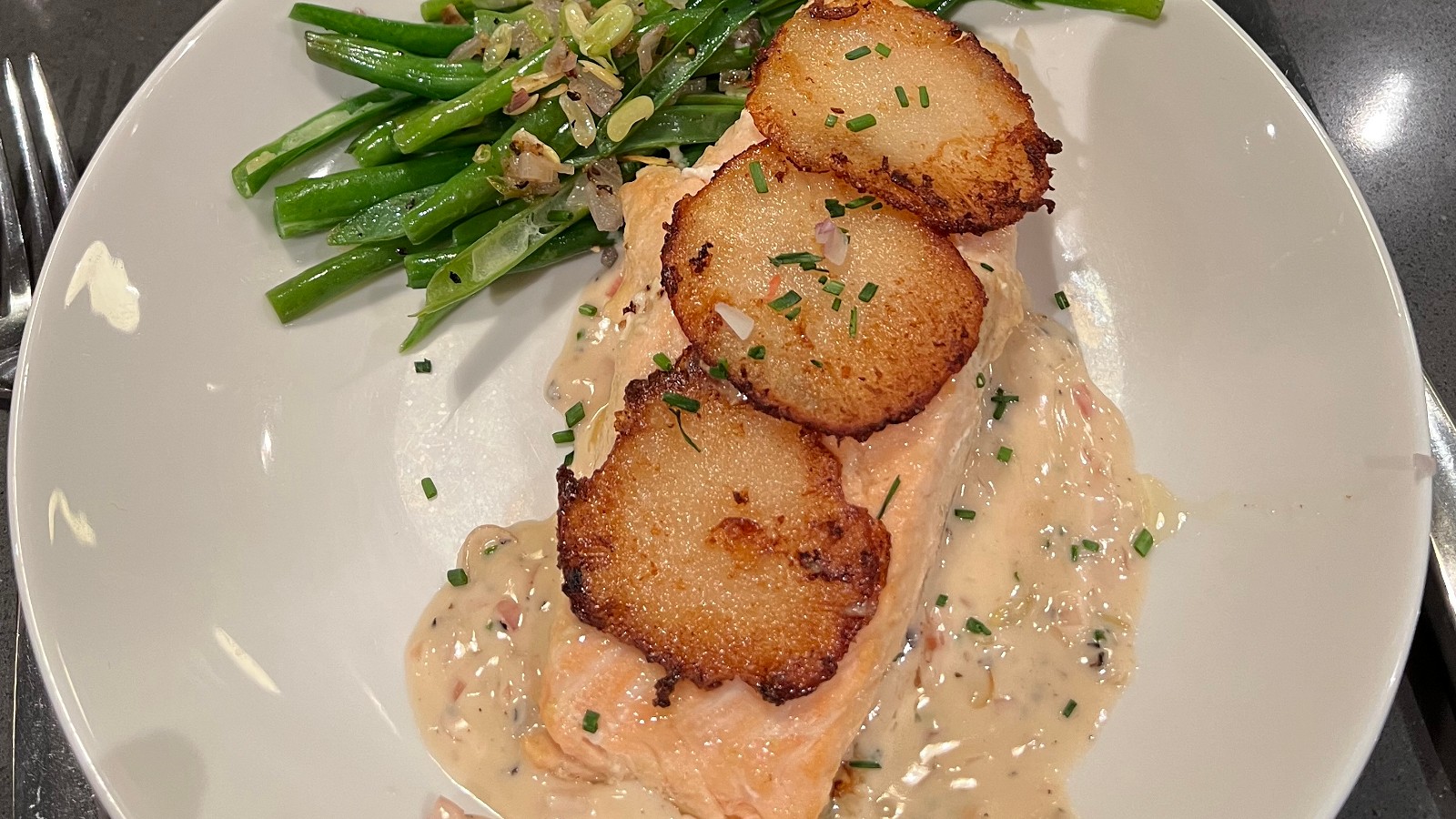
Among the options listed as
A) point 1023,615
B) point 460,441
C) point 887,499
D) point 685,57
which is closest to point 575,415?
point 460,441

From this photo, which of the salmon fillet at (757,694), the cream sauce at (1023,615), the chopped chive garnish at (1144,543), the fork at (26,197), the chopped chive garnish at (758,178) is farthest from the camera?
the fork at (26,197)

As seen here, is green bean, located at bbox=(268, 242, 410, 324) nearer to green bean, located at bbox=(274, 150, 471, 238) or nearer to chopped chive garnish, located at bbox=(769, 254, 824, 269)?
green bean, located at bbox=(274, 150, 471, 238)

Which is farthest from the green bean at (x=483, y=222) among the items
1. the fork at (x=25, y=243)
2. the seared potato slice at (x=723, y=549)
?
the fork at (x=25, y=243)

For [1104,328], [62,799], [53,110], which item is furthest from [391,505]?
[1104,328]

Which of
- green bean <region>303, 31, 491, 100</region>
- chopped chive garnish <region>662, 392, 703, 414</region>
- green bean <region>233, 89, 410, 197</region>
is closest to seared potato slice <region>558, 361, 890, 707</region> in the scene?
chopped chive garnish <region>662, 392, 703, 414</region>

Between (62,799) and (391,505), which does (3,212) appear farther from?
(62,799)

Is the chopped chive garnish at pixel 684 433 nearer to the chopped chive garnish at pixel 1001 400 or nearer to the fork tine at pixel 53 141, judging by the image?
the chopped chive garnish at pixel 1001 400
